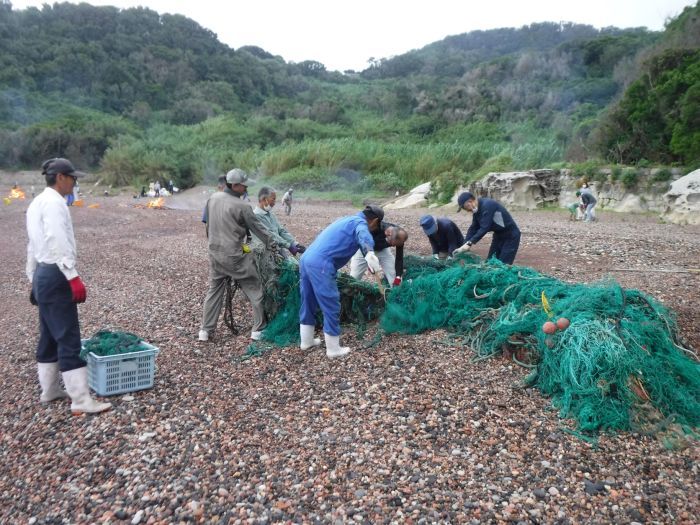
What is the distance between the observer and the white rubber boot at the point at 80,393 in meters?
4.25

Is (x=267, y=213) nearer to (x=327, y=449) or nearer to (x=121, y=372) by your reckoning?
(x=121, y=372)

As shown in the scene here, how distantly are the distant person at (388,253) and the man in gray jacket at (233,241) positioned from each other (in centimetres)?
115

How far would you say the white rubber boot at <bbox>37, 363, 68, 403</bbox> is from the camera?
177 inches

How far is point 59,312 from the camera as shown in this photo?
4.16 metres

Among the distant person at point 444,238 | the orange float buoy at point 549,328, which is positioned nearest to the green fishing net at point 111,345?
the orange float buoy at point 549,328

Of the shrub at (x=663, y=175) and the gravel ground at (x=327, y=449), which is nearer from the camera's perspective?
the gravel ground at (x=327, y=449)

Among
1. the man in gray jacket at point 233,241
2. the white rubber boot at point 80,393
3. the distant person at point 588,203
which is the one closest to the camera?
the white rubber boot at point 80,393

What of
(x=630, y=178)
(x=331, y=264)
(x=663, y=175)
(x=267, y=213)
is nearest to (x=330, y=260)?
(x=331, y=264)

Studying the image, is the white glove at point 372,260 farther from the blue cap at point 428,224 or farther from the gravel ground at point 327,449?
the blue cap at point 428,224

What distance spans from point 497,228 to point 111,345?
4865mm

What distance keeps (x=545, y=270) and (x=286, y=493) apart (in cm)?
694

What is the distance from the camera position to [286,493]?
333 cm

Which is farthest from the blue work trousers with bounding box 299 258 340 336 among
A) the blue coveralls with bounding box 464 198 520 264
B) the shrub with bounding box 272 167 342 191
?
the shrub with bounding box 272 167 342 191

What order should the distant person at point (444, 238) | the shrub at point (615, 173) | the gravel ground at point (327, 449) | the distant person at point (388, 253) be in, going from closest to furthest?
the gravel ground at point (327, 449) → the distant person at point (388, 253) → the distant person at point (444, 238) → the shrub at point (615, 173)
